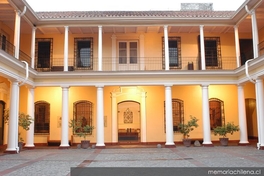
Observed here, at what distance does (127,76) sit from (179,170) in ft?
24.8

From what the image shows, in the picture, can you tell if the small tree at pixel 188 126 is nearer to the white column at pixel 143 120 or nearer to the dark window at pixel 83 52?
the white column at pixel 143 120

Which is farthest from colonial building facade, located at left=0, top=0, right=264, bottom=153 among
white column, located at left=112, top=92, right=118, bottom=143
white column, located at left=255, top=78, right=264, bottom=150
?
white column, located at left=255, top=78, right=264, bottom=150

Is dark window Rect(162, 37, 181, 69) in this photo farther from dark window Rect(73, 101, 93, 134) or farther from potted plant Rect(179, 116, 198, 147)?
dark window Rect(73, 101, 93, 134)

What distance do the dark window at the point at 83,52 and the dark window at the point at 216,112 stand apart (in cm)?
760

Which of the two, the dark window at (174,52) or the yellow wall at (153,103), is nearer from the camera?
the yellow wall at (153,103)

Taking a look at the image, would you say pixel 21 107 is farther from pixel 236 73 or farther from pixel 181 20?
pixel 236 73

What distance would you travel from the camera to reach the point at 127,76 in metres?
15.1

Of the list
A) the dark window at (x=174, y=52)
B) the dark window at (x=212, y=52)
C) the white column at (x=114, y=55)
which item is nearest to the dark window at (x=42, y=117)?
the white column at (x=114, y=55)

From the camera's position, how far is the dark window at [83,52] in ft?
56.9

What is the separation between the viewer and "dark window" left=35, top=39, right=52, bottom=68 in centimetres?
1730

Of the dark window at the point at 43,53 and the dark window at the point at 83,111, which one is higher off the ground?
the dark window at the point at 43,53

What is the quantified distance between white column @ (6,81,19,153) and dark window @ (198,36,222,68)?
1059 centimetres

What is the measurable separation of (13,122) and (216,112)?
36.4 ft

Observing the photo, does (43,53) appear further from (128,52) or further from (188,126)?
(188,126)
